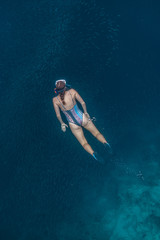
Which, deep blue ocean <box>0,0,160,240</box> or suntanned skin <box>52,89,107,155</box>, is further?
deep blue ocean <box>0,0,160,240</box>

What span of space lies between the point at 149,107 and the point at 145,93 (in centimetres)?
104

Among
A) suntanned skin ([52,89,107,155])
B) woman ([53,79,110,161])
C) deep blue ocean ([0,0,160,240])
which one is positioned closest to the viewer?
woman ([53,79,110,161])

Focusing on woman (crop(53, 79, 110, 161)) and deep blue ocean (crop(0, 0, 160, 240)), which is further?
deep blue ocean (crop(0, 0, 160, 240))

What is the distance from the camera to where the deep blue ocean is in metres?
11.2

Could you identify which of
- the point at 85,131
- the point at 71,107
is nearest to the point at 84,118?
the point at 71,107

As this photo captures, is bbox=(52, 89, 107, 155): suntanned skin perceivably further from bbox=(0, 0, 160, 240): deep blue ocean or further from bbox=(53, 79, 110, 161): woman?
bbox=(0, 0, 160, 240): deep blue ocean

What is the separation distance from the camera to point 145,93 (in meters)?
13.1

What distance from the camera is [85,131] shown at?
12562mm

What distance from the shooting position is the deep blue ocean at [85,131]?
1122cm

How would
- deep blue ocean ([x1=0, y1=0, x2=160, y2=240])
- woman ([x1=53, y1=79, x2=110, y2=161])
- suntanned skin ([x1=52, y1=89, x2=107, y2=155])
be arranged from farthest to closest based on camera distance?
deep blue ocean ([x1=0, y1=0, x2=160, y2=240]), suntanned skin ([x1=52, y1=89, x2=107, y2=155]), woman ([x1=53, y1=79, x2=110, y2=161])

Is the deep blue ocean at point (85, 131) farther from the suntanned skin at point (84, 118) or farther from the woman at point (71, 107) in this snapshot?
the woman at point (71, 107)

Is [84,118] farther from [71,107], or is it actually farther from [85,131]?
[85,131]

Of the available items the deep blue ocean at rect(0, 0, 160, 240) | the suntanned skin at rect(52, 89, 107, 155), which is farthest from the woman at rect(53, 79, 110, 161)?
the deep blue ocean at rect(0, 0, 160, 240)

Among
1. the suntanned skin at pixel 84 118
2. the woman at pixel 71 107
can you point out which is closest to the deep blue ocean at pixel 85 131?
the suntanned skin at pixel 84 118
